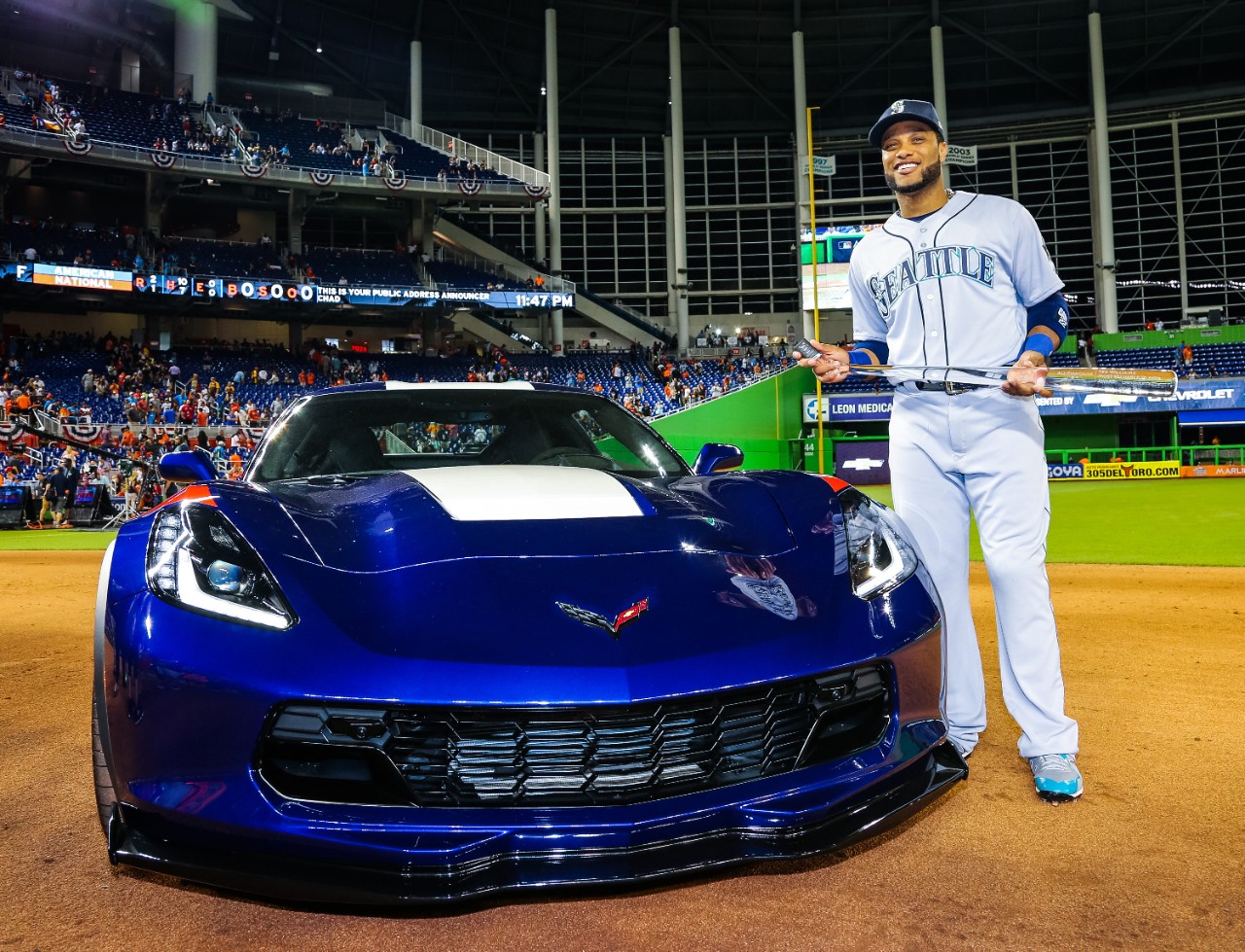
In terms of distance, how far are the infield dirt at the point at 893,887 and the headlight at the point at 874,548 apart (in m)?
0.68

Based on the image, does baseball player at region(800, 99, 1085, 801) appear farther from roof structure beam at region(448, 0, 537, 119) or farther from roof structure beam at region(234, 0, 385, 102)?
roof structure beam at region(448, 0, 537, 119)

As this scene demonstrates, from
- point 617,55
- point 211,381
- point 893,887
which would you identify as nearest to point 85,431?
point 211,381

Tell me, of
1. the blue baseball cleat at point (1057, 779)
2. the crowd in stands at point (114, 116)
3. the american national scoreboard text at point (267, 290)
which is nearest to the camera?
the blue baseball cleat at point (1057, 779)

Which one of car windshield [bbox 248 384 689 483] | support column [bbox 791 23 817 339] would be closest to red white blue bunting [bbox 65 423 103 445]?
car windshield [bbox 248 384 689 483]

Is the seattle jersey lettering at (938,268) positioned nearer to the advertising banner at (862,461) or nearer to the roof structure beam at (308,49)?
the advertising banner at (862,461)

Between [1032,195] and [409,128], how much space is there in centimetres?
2876

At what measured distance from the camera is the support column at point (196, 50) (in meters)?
34.5

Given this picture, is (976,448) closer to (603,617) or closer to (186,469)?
(603,617)

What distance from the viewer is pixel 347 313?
118 ft

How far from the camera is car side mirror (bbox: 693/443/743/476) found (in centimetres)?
338

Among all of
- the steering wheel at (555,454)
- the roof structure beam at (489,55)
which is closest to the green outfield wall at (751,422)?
the steering wheel at (555,454)

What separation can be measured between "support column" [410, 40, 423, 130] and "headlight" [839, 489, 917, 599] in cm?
4060

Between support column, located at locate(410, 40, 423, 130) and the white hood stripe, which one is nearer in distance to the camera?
the white hood stripe

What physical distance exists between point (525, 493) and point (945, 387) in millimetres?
1389
